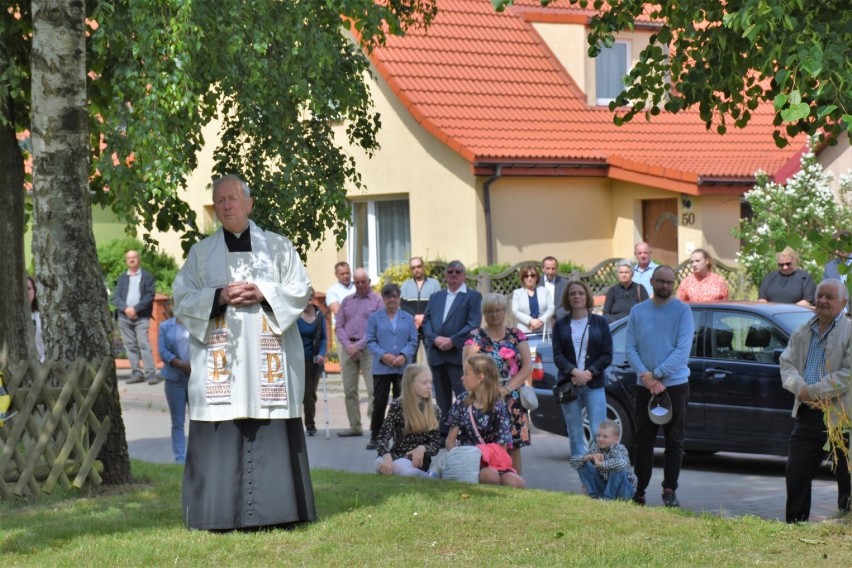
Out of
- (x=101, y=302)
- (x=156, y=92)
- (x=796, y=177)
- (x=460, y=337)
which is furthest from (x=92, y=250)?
(x=796, y=177)

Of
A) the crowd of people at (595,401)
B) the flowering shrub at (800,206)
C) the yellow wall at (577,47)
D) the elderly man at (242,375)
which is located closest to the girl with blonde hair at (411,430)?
the crowd of people at (595,401)

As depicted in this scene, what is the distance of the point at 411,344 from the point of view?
54.6 ft

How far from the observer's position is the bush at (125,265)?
2912 centimetres

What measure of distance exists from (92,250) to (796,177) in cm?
1333

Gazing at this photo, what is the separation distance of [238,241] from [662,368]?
13.6 feet

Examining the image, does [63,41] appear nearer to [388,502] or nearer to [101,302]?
[101,302]

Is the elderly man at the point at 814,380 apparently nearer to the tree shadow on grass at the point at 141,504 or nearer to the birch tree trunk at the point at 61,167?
the tree shadow on grass at the point at 141,504

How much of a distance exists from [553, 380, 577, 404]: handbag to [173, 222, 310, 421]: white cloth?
4.42 metres

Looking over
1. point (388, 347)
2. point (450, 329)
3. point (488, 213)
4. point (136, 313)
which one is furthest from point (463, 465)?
point (488, 213)

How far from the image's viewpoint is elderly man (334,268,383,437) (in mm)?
17578

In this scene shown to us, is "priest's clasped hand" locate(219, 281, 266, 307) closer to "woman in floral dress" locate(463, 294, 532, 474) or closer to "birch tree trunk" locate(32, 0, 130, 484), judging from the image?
"birch tree trunk" locate(32, 0, 130, 484)

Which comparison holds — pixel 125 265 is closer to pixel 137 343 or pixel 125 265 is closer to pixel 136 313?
pixel 137 343

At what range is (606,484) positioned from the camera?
1133 centimetres

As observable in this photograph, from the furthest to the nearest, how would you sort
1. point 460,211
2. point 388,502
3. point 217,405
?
1. point 460,211
2. point 388,502
3. point 217,405
